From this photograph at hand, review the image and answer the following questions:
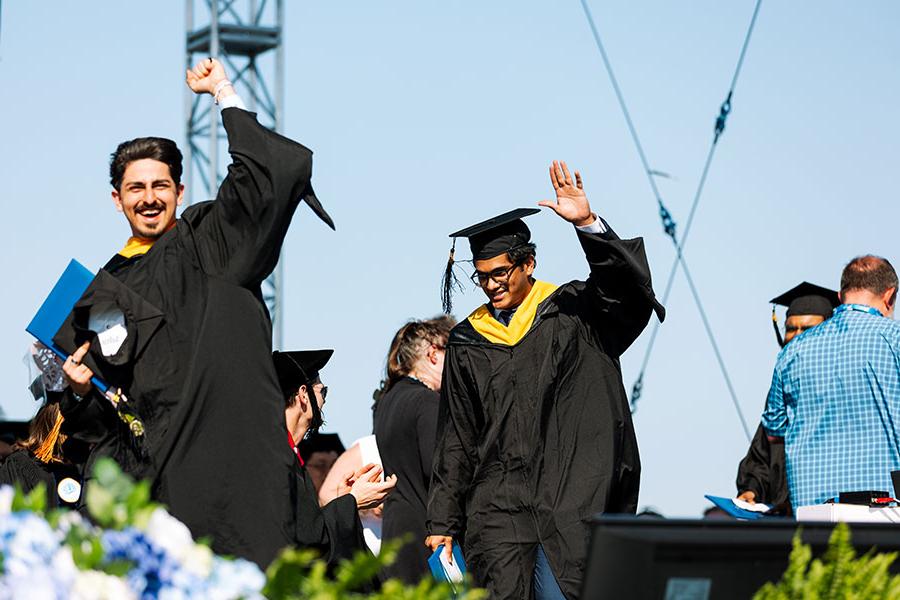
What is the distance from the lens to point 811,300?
7.54m

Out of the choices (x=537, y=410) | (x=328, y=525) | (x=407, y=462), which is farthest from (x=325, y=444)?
(x=328, y=525)

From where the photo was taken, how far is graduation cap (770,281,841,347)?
7504 millimetres

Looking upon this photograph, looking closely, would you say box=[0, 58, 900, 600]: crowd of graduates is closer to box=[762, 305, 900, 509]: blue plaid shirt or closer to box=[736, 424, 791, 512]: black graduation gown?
box=[762, 305, 900, 509]: blue plaid shirt

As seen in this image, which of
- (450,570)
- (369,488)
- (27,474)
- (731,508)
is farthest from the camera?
(731,508)

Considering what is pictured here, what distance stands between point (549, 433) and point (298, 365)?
0.90 metres

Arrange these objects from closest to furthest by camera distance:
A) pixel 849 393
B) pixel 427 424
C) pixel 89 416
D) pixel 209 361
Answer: pixel 209 361 < pixel 89 416 < pixel 849 393 < pixel 427 424

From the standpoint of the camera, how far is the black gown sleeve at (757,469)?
7.75 metres

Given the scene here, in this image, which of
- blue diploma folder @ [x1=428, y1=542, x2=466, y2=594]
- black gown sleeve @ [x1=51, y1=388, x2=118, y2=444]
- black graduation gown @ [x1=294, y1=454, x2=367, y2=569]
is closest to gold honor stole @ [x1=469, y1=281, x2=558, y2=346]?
blue diploma folder @ [x1=428, y1=542, x2=466, y2=594]

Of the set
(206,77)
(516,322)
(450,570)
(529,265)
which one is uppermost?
(206,77)

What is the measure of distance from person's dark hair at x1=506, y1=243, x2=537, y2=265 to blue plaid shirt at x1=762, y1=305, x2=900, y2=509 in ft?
4.37

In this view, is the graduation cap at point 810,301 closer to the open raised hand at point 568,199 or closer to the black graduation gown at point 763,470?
the black graduation gown at point 763,470

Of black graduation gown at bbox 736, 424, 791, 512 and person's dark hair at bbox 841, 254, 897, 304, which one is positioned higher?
person's dark hair at bbox 841, 254, 897, 304

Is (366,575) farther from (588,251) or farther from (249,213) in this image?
(588,251)

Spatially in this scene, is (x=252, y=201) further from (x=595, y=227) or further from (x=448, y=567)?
(x=448, y=567)
